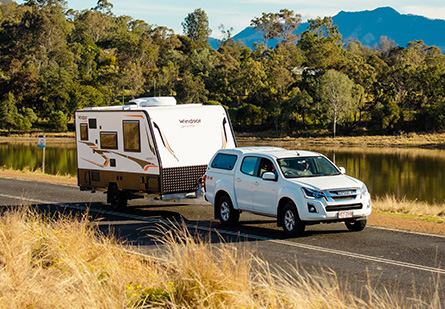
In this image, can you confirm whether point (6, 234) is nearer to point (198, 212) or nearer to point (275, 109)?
point (198, 212)

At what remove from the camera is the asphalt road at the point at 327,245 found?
10133 mm

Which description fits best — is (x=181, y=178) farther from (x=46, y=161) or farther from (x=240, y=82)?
(x=240, y=82)

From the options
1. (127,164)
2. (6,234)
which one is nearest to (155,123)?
(127,164)

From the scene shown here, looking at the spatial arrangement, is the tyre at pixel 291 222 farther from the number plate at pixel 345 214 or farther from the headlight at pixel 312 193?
the number plate at pixel 345 214

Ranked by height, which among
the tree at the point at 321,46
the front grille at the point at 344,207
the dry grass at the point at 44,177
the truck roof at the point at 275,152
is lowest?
the dry grass at the point at 44,177

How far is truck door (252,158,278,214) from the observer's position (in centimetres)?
1468

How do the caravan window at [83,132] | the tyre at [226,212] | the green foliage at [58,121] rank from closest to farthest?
the tyre at [226,212] < the caravan window at [83,132] < the green foliage at [58,121]

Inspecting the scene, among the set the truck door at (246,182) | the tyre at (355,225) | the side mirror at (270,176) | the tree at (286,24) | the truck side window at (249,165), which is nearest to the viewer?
the side mirror at (270,176)

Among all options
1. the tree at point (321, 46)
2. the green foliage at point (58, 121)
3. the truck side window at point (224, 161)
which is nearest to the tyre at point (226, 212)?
the truck side window at point (224, 161)

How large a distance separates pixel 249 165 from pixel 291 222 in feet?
7.15

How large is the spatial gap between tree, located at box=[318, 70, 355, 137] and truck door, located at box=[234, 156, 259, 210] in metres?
78.5

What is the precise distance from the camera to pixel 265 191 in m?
14.9

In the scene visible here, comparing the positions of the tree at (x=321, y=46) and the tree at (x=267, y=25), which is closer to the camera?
the tree at (x=321, y=46)

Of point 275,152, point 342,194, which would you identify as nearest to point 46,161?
point 275,152
